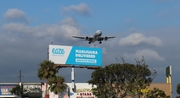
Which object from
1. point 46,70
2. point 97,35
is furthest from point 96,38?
point 46,70

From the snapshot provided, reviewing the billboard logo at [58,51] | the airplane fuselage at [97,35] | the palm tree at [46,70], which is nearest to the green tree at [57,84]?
the palm tree at [46,70]

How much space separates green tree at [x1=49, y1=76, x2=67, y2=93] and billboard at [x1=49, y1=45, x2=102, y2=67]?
421 cm

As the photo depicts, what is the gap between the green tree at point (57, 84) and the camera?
275 ft

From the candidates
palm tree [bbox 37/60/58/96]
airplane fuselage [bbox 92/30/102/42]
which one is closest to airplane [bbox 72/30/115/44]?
airplane fuselage [bbox 92/30/102/42]

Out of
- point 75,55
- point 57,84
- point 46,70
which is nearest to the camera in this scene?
point 46,70

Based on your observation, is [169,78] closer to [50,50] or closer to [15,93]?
[50,50]

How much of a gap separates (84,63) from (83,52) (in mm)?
2376

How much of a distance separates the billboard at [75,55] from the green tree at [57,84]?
13.8 ft

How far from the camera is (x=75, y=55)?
8850 centimetres

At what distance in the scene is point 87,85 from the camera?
88500mm

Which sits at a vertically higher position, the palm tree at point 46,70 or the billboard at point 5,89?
the palm tree at point 46,70

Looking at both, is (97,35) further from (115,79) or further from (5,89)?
(5,89)

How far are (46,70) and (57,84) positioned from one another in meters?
3.55

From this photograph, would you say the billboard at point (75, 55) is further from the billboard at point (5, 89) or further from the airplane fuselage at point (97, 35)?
the billboard at point (5, 89)
